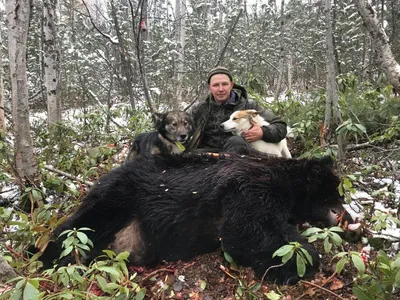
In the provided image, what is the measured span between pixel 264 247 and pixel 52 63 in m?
6.11

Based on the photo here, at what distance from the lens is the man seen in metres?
4.39

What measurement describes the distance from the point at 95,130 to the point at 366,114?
198 inches

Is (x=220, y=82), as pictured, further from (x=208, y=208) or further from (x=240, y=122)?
(x=208, y=208)

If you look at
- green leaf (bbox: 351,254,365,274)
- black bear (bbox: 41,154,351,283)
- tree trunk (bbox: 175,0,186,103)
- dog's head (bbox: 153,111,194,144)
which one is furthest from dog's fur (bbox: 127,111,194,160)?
tree trunk (bbox: 175,0,186,103)

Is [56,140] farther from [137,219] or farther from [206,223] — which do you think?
[206,223]

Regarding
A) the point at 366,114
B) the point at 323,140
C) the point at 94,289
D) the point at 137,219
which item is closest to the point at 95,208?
the point at 137,219

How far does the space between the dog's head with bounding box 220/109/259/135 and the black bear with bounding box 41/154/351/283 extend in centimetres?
147

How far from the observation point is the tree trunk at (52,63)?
6466 mm

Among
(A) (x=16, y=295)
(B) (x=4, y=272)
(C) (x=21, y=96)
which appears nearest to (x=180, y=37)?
(C) (x=21, y=96)

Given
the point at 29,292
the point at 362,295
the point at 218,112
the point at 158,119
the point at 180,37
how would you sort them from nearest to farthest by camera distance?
the point at 29,292 < the point at 362,295 < the point at 218,112 < the point at 158,119 < the point at 180,37

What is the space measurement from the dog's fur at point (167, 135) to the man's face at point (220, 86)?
63 cm

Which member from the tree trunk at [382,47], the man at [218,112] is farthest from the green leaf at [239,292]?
the tree trunk at [382,47]

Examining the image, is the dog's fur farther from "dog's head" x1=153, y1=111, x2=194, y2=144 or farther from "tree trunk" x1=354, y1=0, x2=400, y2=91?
"tree trunk" x1=354, y1=0, x2=400, y2=91

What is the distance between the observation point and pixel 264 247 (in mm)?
2131
